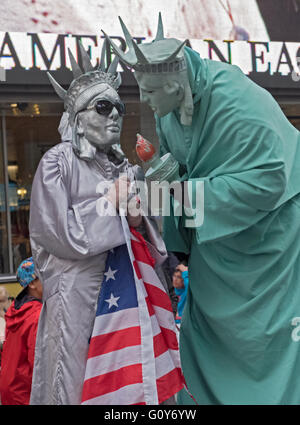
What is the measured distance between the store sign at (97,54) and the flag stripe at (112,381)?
16.1 ft

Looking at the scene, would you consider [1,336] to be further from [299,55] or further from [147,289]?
[299,55]

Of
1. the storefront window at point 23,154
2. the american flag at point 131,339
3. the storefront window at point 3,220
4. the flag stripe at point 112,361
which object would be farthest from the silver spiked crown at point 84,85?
the storefront window at point 3,220

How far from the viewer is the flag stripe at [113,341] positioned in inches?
118

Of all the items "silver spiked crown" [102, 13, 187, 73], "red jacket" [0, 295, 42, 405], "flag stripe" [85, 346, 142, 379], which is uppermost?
"silver spiked crown" [102, 13, 187, 73]

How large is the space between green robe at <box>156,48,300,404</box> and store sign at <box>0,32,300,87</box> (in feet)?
14.8

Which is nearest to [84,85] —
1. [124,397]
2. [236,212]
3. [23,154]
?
[236,212]

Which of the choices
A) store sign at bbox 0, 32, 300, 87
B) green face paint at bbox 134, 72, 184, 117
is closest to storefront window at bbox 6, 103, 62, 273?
store sign at bbox 0, 32, 300, 87

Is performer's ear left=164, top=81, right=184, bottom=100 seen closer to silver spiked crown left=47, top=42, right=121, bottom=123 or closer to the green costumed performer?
the green costumed performer

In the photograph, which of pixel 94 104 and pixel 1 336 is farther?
pixel 1 336

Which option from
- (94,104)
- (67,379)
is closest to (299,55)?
(94,104)

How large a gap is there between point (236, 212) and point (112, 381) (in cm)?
99

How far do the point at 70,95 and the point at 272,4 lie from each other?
670 centimetres

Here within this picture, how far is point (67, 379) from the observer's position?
3.02 m

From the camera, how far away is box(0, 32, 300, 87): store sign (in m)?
7.94
